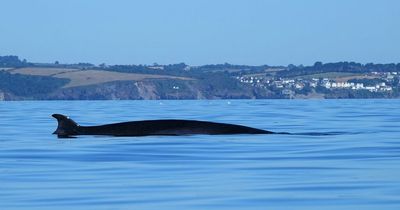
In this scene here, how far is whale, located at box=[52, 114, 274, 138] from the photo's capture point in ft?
76.2

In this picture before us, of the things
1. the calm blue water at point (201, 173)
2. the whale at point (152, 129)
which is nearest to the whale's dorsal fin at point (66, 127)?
the whale at point (152, 129)

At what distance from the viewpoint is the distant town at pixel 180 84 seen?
529 feet

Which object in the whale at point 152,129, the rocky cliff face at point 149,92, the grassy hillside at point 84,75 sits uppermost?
the whale at point 152,129

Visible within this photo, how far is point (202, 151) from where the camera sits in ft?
63.1

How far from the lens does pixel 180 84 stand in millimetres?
171750

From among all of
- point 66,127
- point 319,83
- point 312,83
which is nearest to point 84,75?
point 312,83

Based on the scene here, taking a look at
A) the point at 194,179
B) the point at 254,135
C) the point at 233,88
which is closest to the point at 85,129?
the point at 254,135

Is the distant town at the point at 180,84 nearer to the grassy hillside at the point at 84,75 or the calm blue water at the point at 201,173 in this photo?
the grassy hillside at the point at 84,75

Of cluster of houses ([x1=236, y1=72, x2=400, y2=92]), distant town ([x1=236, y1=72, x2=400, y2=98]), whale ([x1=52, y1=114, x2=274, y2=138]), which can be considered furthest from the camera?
cluster of houses ([x1=236, y1=72, x2=400, y2=92])

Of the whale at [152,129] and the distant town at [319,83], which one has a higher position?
the whale at [152,129]

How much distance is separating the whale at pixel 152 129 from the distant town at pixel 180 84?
12909 centimetres

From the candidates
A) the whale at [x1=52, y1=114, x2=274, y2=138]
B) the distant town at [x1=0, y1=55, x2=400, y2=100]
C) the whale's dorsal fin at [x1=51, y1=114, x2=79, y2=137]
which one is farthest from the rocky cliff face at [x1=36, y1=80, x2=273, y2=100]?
the whale at [x1=52, y1=114, x2=274, y2=138]

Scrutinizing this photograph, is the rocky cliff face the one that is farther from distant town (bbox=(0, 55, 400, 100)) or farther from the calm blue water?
the calm blue water

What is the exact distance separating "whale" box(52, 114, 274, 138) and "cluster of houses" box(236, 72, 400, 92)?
144240 millimetres
